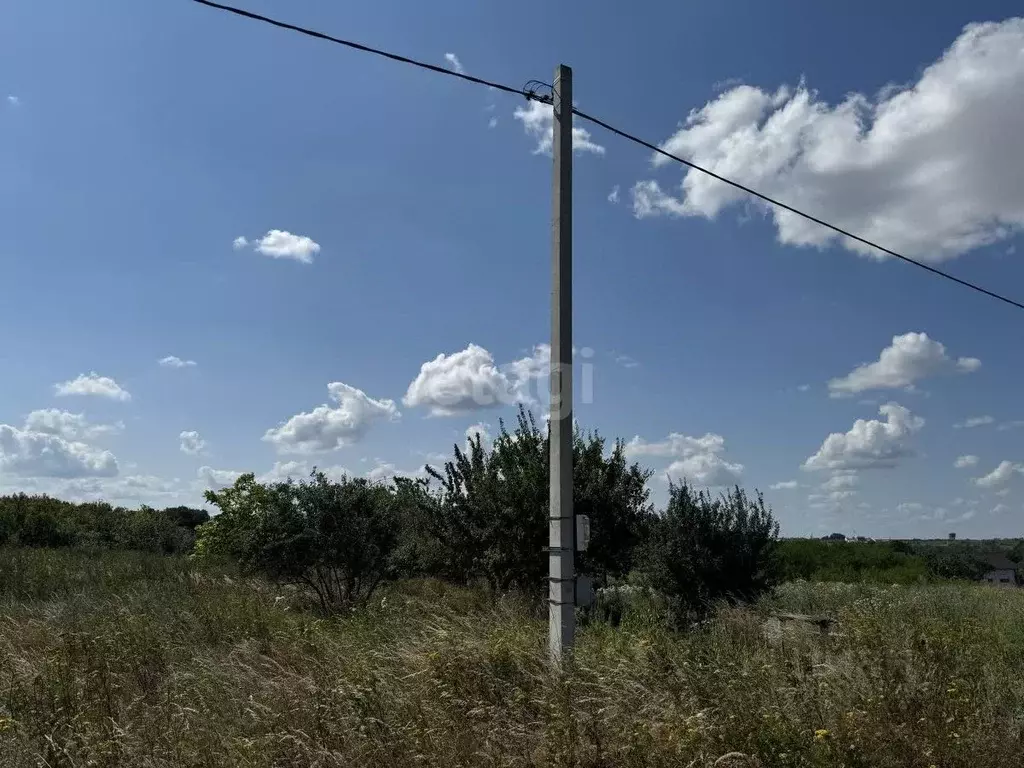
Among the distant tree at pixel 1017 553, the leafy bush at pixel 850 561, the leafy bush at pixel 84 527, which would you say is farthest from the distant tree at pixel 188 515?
the distant tree at pixel 1017 553

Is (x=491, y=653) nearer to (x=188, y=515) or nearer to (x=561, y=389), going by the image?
(x=561, y=389)

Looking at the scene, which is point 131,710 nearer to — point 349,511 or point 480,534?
point 480,534

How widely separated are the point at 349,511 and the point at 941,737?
1108 cm

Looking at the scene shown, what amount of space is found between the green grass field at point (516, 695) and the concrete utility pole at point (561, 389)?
1.37 ft

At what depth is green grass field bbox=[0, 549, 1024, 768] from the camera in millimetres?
5152

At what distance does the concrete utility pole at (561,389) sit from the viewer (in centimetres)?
710

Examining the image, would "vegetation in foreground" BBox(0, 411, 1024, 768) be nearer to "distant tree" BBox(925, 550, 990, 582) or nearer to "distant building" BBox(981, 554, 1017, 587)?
"distant tree" BBox(925, 550, 990, 582)

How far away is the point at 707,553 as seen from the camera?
12.4 meters

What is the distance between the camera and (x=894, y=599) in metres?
11.8

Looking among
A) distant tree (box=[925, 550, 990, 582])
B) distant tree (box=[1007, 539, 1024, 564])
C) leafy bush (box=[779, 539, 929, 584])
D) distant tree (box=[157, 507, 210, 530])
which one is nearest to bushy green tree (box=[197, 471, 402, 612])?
leafy bush (box=[779, 539, 929, 584])

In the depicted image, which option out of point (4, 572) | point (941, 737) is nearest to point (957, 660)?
point (941, 737)

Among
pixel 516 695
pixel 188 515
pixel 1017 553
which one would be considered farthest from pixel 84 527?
pixel 1017 553

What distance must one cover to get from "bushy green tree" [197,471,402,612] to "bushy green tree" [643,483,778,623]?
496cm

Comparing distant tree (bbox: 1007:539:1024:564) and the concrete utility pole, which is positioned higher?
the concrete utility pole
